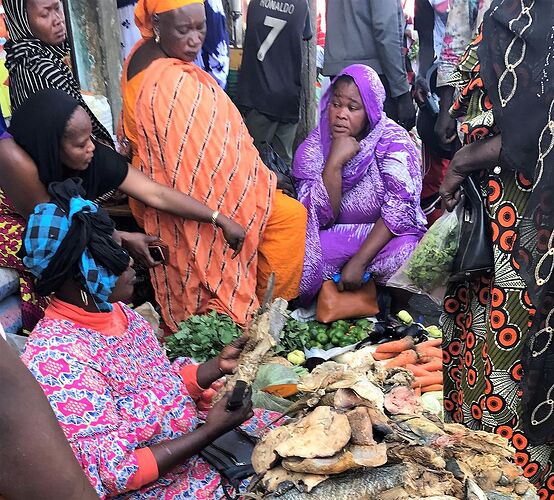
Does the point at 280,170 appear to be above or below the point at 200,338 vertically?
above

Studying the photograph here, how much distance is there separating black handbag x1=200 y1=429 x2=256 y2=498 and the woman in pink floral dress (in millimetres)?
31

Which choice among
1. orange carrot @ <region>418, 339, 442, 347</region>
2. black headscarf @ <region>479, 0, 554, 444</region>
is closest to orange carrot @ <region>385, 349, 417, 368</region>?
orange carrot @ <region>418, 339, 442, 347</region>

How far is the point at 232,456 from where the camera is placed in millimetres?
2055

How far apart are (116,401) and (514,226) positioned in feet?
4.56

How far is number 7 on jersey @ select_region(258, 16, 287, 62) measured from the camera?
5.00m

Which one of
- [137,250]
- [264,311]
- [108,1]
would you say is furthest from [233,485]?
[108,1]

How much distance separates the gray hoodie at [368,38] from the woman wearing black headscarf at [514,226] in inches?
119

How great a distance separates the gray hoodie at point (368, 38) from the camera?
16.6 feet

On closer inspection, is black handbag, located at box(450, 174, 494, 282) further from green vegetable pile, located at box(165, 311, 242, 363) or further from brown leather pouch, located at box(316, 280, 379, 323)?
brown leather pouch, located at box(316, 280, 379, 323)

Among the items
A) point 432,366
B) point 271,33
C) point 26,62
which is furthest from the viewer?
point 271,33

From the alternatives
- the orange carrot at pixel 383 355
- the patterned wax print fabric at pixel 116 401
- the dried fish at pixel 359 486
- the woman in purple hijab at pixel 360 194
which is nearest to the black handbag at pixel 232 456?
the patterned wax print fabric at pixel 116 401

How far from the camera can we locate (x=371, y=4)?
5117 millimetres

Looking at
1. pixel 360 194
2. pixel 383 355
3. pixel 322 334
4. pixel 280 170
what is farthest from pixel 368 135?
pixel 383 355

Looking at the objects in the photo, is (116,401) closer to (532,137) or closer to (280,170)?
(532,137)
